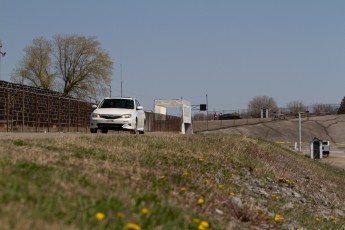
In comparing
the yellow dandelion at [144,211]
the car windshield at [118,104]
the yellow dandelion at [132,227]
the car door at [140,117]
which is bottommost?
the yellow dandelion at [132,227]

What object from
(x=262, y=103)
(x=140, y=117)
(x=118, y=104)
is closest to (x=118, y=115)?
(x=118, y=104)

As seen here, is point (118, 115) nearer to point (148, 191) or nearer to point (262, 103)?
point (148, 191)

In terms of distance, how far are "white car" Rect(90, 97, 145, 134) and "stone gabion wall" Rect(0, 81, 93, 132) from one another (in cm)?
824

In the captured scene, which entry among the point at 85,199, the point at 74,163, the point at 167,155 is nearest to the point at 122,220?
the point at 85,199

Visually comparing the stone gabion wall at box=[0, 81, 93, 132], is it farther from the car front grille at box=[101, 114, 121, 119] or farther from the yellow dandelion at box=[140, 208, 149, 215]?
the yellow dandelion at box=[140, 208, 149, 215]

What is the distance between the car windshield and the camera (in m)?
21.7

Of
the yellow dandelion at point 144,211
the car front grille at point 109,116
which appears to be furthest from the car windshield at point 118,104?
the yellow dandelion at point 144,211

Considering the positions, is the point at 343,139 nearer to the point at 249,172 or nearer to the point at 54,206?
the point at 249,172

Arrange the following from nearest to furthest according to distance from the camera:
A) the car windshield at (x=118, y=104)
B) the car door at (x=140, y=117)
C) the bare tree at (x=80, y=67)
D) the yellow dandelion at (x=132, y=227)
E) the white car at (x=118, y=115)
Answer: the yellow dandelion at (x=132, y=227) → the white car at (x=118, y=115) → the car windshield at (x=118, y=104) → the car door at (x=140, y=117) → the bare tree at (x=80, y=67)

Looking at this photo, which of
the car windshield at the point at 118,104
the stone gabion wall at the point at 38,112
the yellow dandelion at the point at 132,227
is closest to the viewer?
the yellow dandelion at the point at 132,227

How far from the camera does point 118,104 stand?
2181cm

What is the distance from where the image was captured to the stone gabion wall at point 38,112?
27641mm

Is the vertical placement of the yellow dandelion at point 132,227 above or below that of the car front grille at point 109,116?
below

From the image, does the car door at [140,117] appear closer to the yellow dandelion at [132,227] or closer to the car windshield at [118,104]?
the car windshield at [118,104]
